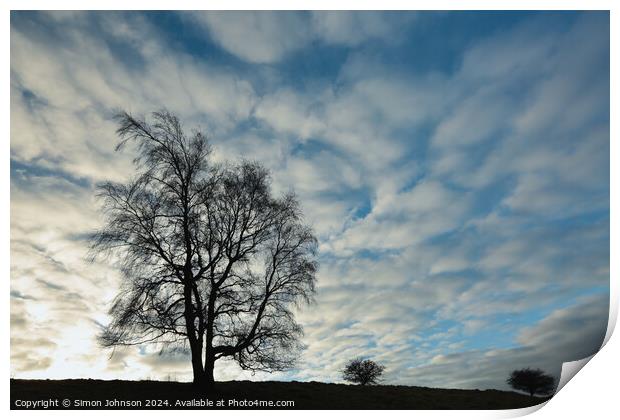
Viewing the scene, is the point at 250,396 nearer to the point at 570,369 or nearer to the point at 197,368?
the point at 197,368

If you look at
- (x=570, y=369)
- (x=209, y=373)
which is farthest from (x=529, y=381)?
(x=209, y=373)

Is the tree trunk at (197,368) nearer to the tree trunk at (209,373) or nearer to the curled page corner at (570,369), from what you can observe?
the tree trunk at (209,373)

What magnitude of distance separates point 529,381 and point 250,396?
1156 cm

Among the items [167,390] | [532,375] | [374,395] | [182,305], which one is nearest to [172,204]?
[182,305]

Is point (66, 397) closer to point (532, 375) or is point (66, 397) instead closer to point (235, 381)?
point (235, 381)

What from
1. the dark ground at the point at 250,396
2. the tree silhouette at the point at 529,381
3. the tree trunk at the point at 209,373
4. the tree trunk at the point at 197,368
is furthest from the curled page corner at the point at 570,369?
the tree trunk at the point at 197,368

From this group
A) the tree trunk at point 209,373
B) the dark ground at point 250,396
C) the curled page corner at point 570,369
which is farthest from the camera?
the tree trunk at point 209,373

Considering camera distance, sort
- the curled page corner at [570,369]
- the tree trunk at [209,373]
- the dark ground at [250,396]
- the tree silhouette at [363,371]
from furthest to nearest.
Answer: the tree silhouette at [363,371], the tree trunk at [209,373], the dark ground at [250,396], the curled page corner at [570,369]

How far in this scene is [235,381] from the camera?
1739 centimetres

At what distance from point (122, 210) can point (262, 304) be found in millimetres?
6469

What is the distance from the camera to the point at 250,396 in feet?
51.9

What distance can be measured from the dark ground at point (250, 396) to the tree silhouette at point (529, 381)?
457 millimetres

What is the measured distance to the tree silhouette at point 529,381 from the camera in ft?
54.6

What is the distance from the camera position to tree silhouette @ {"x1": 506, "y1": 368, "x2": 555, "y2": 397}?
16648 millimetres
